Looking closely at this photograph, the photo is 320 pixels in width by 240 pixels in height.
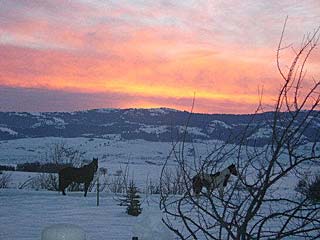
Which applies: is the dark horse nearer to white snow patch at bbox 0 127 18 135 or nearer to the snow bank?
the snow bank

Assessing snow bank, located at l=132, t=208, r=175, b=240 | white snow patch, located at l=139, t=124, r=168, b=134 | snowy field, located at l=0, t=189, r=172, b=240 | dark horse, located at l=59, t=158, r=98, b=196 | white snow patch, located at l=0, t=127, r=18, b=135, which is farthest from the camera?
white snow patch, located at l=139, t=124, r=168, b=134

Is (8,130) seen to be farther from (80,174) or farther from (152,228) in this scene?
(152,228)

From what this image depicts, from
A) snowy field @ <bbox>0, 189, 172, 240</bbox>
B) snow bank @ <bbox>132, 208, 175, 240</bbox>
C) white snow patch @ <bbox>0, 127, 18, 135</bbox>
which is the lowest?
white snow patch @ <bbox>0, 127, 18, 135</bbox>

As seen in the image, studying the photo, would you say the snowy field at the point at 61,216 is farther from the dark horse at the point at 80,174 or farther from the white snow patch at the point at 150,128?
the white snow patch at the point at 150,128

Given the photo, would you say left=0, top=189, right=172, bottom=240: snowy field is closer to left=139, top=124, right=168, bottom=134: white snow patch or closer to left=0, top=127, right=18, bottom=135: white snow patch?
left=0, top=127, right=18, bottom=135: white snow patch

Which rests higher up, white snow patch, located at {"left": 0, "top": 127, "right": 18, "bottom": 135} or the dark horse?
the dark horse

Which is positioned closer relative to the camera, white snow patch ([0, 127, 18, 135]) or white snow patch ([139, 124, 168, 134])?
white snow patch ([0, 127, 18, 135])

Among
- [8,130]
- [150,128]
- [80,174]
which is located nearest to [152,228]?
[80,174]

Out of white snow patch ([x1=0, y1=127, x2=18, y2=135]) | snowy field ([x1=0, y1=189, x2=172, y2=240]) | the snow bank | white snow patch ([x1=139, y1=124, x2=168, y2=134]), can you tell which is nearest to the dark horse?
snowy field ([x1=0, y1=189, x2=172, y2=240])

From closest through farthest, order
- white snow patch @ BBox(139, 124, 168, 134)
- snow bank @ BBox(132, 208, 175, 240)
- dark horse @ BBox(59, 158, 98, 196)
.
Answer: snow bank @ BBox(132, 208, 175, 240), dark horse @ BBox(59, 158, 98, 196), white snow patch @ BBox(139, 124, 168, 134)

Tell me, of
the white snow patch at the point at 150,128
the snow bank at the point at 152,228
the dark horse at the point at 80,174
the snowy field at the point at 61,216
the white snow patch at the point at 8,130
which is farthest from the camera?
the white snow patch at the point at 150,128

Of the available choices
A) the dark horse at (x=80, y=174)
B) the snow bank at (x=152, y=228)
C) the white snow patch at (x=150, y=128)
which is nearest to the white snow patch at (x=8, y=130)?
the white snow patch at (x=150, y=128)

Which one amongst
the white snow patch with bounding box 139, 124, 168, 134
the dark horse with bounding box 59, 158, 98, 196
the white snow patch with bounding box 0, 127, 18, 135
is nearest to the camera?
the dark horse with bounding box 59, 158, 98, 196

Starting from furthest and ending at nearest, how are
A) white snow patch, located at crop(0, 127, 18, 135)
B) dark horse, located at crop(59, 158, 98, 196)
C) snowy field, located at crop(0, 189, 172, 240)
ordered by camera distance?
white snow patch, located at crop(0, 127, 18, 135) → dark horse, located at crop(59, 158, 98, 196) → snowy field, located at crop(0, 189, 172, 240)
